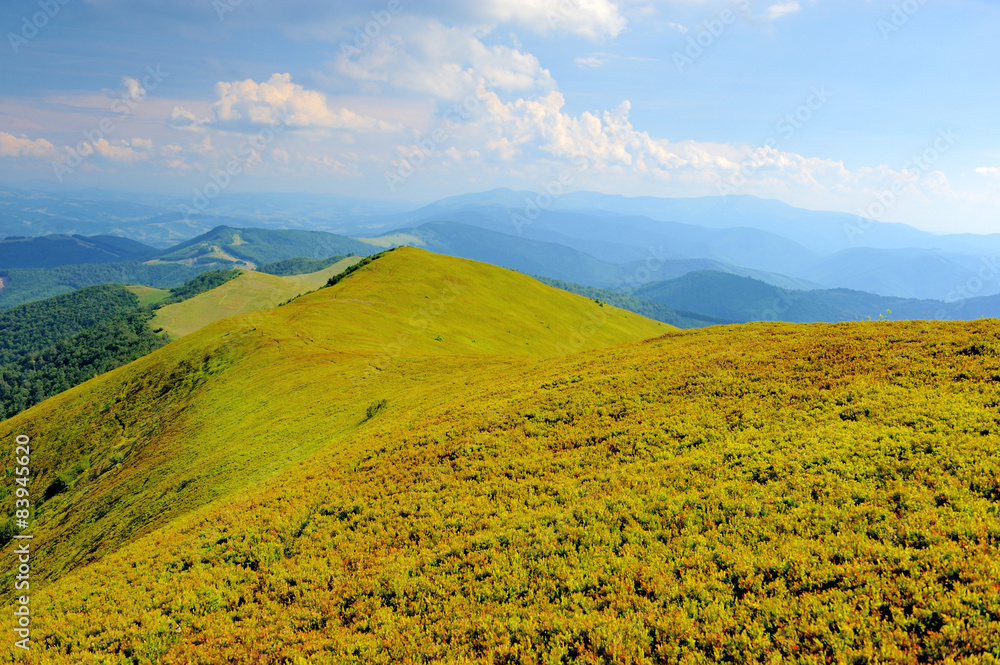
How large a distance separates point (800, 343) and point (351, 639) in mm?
24497

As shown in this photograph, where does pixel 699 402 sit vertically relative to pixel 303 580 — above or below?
above

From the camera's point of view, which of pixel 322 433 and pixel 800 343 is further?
pixel 322 433

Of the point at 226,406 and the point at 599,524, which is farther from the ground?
the point at 599,524

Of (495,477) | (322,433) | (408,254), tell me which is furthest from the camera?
(408,254)

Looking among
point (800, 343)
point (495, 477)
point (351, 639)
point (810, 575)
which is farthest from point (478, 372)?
point (810, 575)

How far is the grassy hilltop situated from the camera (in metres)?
9.33

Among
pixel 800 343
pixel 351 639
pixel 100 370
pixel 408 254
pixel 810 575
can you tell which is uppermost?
pixel 408 254

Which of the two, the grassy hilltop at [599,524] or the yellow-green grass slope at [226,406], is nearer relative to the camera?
the grassy hilltop at [599,524]

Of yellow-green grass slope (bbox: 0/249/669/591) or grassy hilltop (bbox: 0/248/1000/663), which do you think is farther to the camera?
yellow-green grass slope (bbox: 0/249/669/591)

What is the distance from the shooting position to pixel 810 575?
9820mm

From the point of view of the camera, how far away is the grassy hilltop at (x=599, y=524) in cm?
933

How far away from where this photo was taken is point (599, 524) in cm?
1307

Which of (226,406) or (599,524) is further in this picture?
(226,406)

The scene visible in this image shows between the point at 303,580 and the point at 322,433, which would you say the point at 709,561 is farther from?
the point at 322,433
